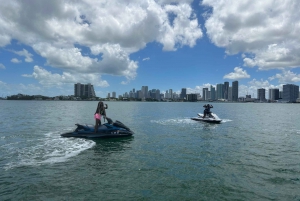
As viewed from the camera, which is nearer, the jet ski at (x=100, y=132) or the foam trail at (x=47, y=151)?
the foam trail at (x=47, y=151)

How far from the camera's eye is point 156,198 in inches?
370

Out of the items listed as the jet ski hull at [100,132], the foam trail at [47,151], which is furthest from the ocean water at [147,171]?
the jet ski hull at [100,132]

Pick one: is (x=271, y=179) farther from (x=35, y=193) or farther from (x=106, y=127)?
(x=106, y=127)

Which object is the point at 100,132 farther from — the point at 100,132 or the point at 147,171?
the point at 147,171

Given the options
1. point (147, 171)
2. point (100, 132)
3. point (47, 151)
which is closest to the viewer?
point (147, 171)

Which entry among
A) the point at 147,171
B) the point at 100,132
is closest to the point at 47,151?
the point at 100,132

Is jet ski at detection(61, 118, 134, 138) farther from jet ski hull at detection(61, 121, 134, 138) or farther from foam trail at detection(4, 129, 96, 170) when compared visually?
foam trail at detection(4, 129, 96, 170)

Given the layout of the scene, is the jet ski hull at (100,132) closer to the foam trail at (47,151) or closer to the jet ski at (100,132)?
the jet ski at (100,132)

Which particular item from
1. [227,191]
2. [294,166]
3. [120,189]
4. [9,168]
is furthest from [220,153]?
[9,168]

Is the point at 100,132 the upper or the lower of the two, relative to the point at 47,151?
upper

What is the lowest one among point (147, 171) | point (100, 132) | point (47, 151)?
point (147, 171)

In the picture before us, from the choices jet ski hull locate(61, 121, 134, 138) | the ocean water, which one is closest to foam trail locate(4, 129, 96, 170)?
the ocean water

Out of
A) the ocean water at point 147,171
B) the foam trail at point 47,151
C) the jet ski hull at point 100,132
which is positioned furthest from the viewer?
the jet ski hull at point 100,132

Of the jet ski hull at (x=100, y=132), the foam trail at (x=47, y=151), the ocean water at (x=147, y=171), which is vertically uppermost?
the jet ski hull at (x=100, y=132)
